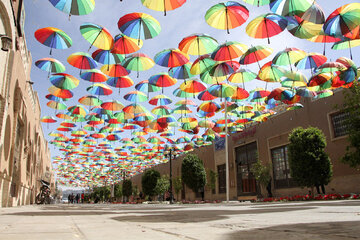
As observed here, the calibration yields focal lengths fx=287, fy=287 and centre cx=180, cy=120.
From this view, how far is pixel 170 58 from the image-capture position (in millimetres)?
13789

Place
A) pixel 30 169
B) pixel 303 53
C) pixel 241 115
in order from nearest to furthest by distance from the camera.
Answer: pixel 303 53, pixel 241 115, pixel 30 169

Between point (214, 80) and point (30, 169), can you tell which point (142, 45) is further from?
point (30, 169)

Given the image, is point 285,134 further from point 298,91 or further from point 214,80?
point 214,80

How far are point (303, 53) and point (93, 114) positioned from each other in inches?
607

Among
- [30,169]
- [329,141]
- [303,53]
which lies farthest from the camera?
[30,169]

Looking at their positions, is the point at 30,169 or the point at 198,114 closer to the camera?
the point at 198,114

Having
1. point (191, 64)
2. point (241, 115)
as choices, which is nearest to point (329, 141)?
point (241, 115)

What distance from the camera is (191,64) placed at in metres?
15.3

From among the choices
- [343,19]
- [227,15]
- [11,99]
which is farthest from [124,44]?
[343,19]

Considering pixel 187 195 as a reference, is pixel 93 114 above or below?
above

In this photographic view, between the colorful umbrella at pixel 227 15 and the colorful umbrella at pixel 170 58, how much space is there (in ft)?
9.23

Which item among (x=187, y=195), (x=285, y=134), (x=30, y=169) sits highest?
(x=285, y=134)

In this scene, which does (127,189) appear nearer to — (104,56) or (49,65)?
(49,65)

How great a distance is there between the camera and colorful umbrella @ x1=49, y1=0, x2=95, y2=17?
10047mm
